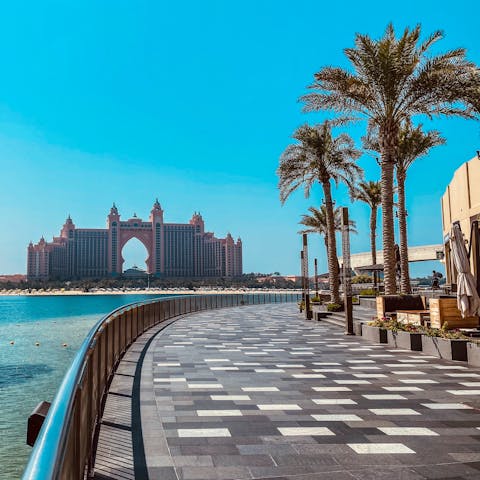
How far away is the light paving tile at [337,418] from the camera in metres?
6.38

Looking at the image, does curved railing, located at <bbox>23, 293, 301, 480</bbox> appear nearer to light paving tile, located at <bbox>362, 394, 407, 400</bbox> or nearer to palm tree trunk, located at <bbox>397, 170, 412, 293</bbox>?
light paving tile, located at <bbox>362, 394, 407, 400</bbox>

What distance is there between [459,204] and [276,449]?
30.7 metres

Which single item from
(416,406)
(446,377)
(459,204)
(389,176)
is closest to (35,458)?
(416,406)

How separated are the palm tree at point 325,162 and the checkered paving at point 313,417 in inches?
603

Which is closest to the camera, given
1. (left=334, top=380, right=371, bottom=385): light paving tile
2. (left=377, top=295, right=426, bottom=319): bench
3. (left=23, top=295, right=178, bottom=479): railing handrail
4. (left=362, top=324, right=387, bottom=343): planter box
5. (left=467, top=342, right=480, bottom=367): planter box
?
(left=23, top=295, right=178, bottom=479): railing handrail

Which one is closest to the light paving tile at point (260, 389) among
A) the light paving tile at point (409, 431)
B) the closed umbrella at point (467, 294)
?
the light paving tile at point (409, 431)

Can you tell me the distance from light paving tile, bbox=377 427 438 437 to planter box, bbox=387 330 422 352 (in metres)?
7.47

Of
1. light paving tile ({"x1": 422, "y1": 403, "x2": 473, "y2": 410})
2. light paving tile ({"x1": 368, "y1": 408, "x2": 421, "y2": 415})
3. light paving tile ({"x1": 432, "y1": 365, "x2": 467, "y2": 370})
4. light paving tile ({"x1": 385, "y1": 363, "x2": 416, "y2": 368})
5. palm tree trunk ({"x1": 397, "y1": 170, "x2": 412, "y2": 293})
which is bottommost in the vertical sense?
light paving tile ({"x1": 432, "y1": 365, "x2": 467, "y2": 370})

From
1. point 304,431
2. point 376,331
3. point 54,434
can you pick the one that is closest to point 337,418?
point 304,431

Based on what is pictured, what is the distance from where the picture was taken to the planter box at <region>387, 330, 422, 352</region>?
13102 mm

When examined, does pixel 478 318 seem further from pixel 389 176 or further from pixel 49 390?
pixel 49 390

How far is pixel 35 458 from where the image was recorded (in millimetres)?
1636

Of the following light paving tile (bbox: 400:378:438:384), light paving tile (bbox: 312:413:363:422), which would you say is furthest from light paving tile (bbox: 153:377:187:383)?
light paving tile (bbox: 400:378:438:384)

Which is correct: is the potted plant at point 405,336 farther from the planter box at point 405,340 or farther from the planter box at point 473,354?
the planter box at point 473,354
